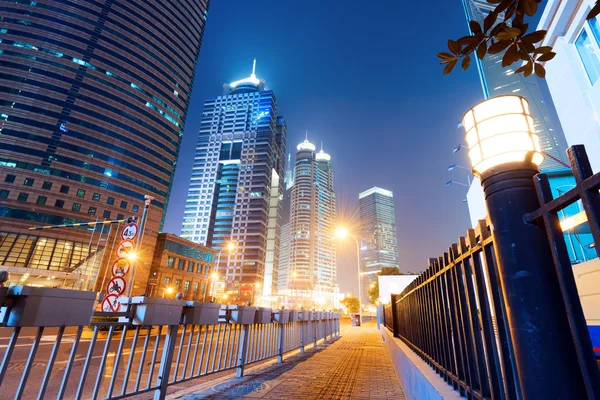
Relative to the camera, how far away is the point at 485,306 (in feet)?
6.57

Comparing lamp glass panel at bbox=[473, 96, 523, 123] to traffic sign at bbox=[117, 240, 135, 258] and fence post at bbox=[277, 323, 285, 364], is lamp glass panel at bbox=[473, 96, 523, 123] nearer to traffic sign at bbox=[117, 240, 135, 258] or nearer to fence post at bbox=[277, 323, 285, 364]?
fence post at bbox=[277, 323, 285, 364]

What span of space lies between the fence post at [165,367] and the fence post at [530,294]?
4.13m

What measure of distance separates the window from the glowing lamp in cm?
1366

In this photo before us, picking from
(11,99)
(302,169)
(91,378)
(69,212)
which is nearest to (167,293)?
(69,212)

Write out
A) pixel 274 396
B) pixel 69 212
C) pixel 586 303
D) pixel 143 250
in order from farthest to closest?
pixel 143 250
pixel 69 212
pixel 586 303
pixel 274 396

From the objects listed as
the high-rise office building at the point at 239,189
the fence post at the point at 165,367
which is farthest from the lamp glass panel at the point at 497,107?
the high-rise office building at the point at 239,189

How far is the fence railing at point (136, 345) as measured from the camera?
8.50 feet

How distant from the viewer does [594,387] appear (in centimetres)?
106

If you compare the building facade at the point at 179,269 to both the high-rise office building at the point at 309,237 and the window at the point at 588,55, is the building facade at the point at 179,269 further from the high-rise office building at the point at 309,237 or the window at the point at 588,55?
the high-rise office building at the point at 309,237

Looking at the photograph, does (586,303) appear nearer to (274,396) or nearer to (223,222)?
(274,396)

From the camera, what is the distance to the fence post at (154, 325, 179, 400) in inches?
154

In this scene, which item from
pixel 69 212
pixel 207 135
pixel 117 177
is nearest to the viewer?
pixel 69 212

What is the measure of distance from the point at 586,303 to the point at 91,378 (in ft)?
50.3

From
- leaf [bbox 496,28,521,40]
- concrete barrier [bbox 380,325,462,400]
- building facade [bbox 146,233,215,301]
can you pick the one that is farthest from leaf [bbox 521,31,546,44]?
building facade [bbox 146,233,215,301]
